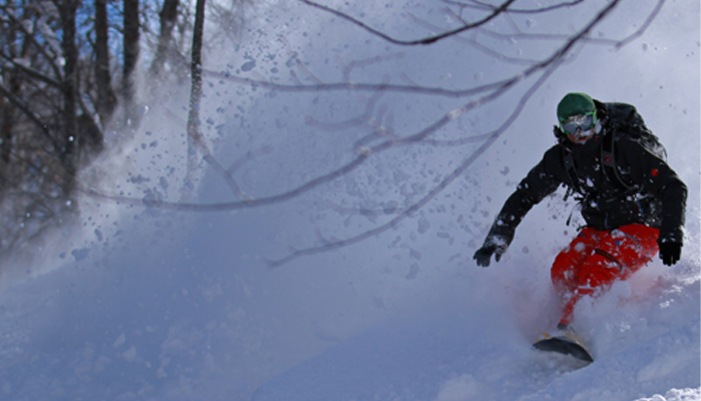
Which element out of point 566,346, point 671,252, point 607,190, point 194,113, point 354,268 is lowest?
point 566,346

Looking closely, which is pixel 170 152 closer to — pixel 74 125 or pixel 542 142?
pixel 542 142

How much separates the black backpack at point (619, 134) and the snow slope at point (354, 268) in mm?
619

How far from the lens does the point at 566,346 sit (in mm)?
2248

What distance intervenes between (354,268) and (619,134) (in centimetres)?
200

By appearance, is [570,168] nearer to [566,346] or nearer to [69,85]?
[566,346]

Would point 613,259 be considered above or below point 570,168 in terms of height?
below

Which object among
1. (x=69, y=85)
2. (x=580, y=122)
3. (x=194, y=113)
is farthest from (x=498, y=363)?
(x=69, y=85)

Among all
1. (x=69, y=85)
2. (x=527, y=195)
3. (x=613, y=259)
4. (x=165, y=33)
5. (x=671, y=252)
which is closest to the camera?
(x=671, y=252)

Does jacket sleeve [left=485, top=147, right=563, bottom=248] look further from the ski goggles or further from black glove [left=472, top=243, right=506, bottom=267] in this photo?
the ski goggles

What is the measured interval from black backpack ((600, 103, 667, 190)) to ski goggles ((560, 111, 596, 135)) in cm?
13

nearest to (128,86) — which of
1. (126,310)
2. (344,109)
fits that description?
(344,109)

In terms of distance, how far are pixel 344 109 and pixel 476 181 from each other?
151 cm

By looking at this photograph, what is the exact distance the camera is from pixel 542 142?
14.4 feet

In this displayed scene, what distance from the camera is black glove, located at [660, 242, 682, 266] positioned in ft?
7.03
